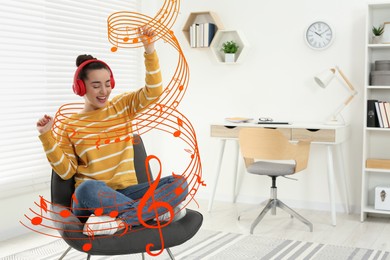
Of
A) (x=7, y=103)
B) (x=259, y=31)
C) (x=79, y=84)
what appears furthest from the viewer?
(x=259, y=31)

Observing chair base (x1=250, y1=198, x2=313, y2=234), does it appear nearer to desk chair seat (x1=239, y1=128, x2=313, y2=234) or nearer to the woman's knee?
desk chair seat (x1=239, y1=128, x2=313, y2=234)

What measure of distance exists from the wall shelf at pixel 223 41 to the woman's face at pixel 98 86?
293cm

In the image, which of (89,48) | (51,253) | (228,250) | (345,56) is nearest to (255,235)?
(228,250)

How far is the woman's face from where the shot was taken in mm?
1851

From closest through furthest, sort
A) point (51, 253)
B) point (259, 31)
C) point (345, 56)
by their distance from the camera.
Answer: point (51, 253)
point (345, 56)
point (259, 31)

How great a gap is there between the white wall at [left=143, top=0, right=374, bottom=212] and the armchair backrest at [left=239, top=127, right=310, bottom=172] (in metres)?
0.75

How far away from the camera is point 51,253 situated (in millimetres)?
Answer: 3363

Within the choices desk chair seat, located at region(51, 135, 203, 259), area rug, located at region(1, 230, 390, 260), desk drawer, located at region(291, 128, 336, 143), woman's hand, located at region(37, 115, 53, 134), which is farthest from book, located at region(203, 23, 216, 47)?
woman's hand, located at region(37, 115, 53, 134)

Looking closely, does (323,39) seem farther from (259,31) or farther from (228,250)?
(228,250)

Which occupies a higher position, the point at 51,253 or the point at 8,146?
the point at 8,146

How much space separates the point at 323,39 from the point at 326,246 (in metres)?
1.81

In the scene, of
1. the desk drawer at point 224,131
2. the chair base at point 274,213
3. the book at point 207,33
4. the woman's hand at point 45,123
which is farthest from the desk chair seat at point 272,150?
the woman's hand at point 45,123

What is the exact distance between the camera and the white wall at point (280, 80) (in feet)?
14.4

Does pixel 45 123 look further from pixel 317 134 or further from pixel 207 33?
pixel 207 33
